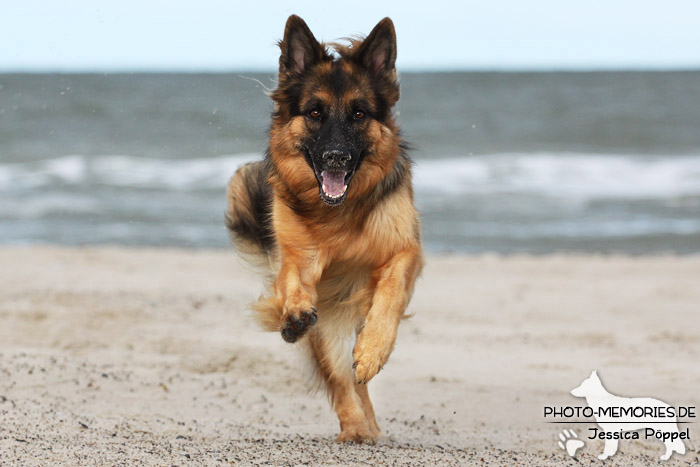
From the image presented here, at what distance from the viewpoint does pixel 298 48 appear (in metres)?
4.58

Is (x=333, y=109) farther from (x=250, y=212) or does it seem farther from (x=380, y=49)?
(x=250, y=212)

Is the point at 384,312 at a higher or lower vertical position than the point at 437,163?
higher

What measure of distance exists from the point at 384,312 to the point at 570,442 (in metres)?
1.53

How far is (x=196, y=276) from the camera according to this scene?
10.6 meters

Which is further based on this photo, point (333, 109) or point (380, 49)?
point (380, 49)

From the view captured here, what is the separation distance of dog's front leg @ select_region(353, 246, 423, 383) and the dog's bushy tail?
0.95 meters

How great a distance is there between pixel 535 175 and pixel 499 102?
1429 cm

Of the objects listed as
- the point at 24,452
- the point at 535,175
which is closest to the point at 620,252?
the point at 535,175

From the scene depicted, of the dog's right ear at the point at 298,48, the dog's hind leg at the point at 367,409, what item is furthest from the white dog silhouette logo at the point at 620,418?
the dog's right ear at the point at 298,48

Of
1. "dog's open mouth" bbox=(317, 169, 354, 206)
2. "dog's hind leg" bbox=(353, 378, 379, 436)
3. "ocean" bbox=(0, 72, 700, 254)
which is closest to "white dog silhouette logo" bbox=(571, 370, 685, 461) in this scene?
"dog's hind leg" bbox=(353, 378, 379, 436)

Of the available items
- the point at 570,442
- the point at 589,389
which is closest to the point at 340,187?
the point at 570,442

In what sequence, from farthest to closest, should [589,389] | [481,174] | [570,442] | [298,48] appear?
[481,174] → [589,389] → [570,442] → [298,48]

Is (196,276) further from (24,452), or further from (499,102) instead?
(499,102)

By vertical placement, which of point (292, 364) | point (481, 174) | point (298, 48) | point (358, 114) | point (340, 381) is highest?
point (298, 48)
